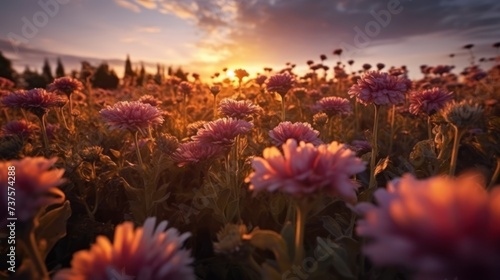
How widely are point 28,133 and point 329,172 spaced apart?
11.1ft

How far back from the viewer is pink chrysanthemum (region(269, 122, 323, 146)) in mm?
2000

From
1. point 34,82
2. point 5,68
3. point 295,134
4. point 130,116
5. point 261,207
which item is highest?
point 5,68

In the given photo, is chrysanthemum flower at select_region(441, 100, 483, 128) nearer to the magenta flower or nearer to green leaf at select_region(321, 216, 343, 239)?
green leaf at select_region(321, 216, 343, 239)

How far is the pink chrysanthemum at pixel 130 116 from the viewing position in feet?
7.14

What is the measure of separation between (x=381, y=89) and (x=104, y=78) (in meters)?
28.7

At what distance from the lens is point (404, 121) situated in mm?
4434

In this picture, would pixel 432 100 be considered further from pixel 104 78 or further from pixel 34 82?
pixel 104 78

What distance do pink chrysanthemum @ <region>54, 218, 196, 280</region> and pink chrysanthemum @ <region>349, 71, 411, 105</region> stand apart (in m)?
1.82

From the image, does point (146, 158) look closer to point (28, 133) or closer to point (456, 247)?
point (28, 133)

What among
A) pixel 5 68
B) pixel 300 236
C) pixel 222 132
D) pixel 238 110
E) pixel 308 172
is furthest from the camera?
pixel 5 68

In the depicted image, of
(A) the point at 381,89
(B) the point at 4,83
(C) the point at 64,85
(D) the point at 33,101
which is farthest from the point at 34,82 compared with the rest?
(A) the point at 381,89

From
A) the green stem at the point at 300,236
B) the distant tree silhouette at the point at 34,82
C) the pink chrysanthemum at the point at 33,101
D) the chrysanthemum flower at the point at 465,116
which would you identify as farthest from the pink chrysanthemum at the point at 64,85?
the distant tree silhouette at the point at 34,82

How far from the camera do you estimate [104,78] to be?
27188 millimetres

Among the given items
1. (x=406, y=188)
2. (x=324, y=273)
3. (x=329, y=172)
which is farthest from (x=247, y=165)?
(x=406, y=188)
